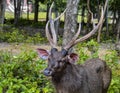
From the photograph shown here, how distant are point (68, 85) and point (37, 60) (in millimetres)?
1909

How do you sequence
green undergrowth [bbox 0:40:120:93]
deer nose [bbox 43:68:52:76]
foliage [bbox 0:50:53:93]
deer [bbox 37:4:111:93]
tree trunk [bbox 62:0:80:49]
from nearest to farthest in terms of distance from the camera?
deer nose [bbox 43:68:52:76]
deer [bbox 37:4:111:93]
green undergrowth [bbox 0:40:120:93]
foliage [bbox 0:50:53:93]
tree trunk [bbox 62:0:80:49]

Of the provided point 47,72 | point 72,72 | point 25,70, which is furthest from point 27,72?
point 47,72

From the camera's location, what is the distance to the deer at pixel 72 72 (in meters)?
4.82

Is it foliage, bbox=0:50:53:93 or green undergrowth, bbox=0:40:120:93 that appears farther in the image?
foliage, bbox=0:50:53:93

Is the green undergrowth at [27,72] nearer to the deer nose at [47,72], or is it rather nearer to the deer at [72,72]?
the deer at [72,72]

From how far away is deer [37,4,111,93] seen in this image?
190 inches

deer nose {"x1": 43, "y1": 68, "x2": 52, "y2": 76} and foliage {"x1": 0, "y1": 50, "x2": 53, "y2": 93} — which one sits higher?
deer nose {"x1": 43, "y1": 68, "x2": 52, "y2": 76}

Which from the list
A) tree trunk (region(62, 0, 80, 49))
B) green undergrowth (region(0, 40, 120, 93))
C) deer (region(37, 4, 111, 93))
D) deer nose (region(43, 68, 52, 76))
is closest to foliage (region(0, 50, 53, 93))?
green undergrowth (region(0, 40, 120, 93))

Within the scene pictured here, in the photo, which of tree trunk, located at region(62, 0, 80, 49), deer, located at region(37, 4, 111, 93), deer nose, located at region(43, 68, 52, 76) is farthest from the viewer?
tree trunk, located at region(62, 0, 80, 49)

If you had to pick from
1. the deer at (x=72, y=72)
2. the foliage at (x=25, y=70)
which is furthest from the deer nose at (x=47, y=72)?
the foliage at (x=25, y=70)

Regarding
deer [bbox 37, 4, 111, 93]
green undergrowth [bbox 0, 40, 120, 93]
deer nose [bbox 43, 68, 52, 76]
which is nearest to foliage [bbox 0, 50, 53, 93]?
green undergrowth [bbox 0, 40, 120, 93]

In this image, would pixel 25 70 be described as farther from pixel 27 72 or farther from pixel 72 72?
pixel 72 72

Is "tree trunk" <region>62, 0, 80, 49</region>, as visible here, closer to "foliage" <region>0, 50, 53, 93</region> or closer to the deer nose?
"foliage" <region>0, 50, 53, 93</region>

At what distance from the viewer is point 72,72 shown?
5.18 metres
